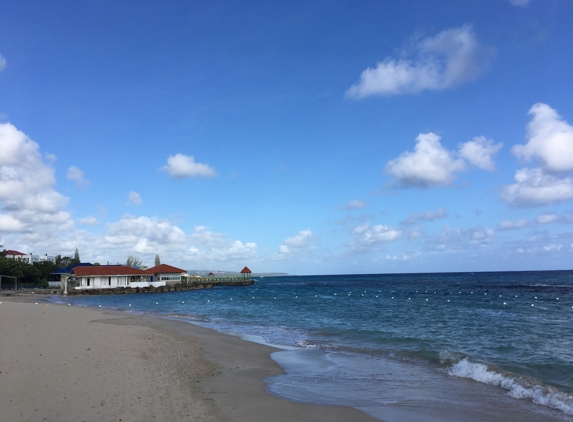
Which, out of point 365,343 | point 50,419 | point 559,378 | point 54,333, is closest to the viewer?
point 50,419

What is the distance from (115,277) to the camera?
194 ft

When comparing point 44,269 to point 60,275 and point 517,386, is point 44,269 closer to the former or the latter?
point 60,275

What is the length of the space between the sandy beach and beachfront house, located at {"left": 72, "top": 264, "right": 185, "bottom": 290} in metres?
45.6

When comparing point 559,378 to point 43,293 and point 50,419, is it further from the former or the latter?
point 43,293

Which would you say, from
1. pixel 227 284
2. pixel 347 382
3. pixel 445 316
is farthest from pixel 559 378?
pixel 227 284

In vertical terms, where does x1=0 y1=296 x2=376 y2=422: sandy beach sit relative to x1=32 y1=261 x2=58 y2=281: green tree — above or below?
below

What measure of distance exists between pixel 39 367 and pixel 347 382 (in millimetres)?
7432

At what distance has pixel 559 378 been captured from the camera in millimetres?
10570

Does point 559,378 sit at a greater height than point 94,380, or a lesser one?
lesser

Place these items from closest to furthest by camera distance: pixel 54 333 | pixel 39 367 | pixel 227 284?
pixel 39 367 < pixel 54 333 < pixel 227 284

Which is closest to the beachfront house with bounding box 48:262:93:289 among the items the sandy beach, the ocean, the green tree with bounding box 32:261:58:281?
the green tree with bounding box 32:261:58:281

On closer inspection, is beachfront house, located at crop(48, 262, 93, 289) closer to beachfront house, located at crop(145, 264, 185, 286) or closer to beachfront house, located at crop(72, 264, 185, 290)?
beachfront house, located at crop(72, 264, 185, 290)

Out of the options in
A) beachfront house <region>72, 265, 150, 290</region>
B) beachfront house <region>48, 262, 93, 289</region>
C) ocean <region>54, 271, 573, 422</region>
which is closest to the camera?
ocean <region>54, 271, 573, 422</region>

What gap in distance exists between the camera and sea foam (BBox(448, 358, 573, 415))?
846cm
